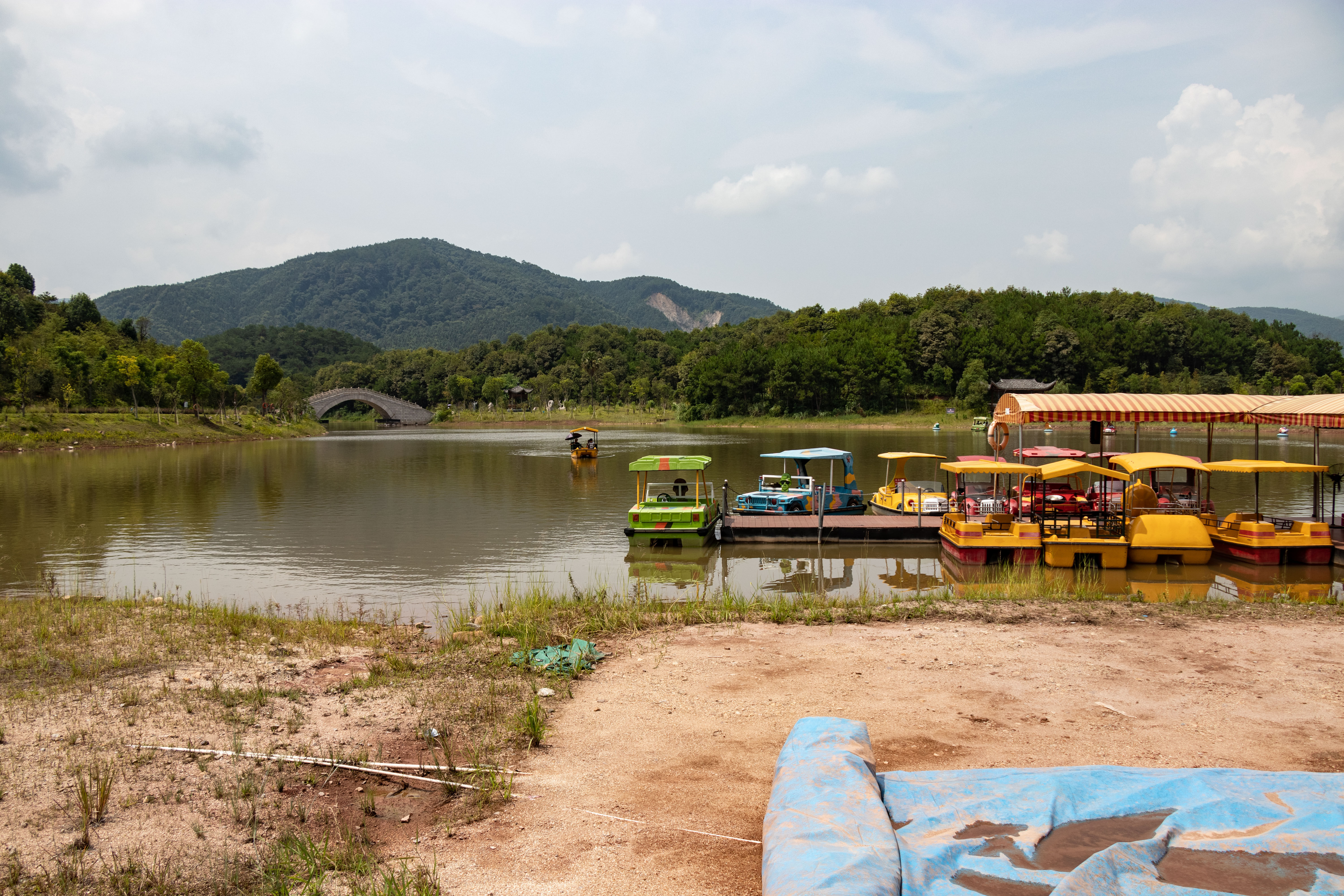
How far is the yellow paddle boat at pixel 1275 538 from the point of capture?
17.0 metres

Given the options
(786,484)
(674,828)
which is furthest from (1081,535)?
(674,828)

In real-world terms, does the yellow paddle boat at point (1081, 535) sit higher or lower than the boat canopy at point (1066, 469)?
lower

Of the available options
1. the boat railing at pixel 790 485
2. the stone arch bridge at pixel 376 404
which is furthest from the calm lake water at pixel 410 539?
the stone arch bridge at pixel 376 404

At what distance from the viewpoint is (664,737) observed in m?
6.67

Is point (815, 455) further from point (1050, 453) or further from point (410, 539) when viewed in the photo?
point (410, 539)

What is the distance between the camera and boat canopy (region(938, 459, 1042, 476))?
1803cm

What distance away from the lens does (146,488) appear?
32.3 metres

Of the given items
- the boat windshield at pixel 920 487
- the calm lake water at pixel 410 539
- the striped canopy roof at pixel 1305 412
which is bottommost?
the calm lake water at pixel 410 539

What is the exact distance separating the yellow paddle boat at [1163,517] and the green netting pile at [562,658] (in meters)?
13.2

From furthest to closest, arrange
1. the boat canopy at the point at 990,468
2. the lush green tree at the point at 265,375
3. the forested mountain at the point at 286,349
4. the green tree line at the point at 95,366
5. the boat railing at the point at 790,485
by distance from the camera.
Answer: the forested mountain at the point at 286,349 → the lush green tree at the point at 265,375 → the green tree line at the point at 95,366 → the boat railing at the point at 790,485 → the boat canopy at the point at 990,468

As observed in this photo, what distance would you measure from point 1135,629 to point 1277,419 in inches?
574

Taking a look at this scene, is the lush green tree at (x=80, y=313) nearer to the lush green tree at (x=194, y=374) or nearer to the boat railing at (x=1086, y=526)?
the lush green tree at (x=194, y=374)

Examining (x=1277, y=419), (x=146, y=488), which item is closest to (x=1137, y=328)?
(x=1277, y=419)

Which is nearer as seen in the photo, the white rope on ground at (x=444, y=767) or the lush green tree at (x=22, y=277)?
the white rope on ground at (x=444, y=767)
